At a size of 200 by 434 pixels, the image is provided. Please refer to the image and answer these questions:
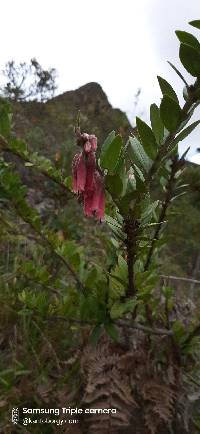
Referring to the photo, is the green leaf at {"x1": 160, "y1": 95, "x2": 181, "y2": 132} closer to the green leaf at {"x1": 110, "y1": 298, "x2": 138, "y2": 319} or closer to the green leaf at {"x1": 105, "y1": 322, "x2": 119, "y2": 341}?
the green leaf at {"x1": 110, "y1": 298, "x2": 138, "y2": 319}

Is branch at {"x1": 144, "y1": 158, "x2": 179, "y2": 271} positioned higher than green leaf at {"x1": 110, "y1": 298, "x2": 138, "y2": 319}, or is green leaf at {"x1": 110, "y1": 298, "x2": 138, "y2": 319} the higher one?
branch at {"x1": 144, "y1": 158, "x2": 179, "y2": 271}

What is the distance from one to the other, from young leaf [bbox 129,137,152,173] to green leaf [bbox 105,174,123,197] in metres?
0.07

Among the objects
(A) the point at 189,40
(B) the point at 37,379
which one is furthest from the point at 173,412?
(A) the point at 189,40

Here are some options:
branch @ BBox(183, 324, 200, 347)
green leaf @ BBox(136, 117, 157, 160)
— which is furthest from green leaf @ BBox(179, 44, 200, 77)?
branch @ BBox(183, 324, 200, 347)

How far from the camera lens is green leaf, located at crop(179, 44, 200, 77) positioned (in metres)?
0.84

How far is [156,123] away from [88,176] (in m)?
0.17

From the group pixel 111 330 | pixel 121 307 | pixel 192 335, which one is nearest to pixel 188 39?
pixel 121 307

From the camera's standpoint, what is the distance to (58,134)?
13.2m

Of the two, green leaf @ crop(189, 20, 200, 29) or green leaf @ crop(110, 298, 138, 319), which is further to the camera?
green leaf @ crop(110, 298, 138, 319)

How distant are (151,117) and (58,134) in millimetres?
12529

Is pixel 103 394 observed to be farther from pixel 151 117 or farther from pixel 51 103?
pixel 51 103

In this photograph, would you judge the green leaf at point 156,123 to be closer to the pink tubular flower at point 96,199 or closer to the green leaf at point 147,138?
the green leaf at point 147,138

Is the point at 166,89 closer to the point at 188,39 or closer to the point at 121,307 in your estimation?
the point at 188,39

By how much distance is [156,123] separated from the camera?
938 millimetres
